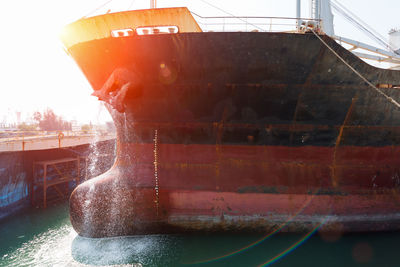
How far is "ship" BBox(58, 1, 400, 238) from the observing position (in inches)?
202

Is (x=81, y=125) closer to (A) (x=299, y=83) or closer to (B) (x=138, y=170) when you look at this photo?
(B) (x=138, y=170)

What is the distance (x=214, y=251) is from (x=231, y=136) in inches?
116

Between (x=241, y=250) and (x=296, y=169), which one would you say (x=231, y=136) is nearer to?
(x=296, y=169)

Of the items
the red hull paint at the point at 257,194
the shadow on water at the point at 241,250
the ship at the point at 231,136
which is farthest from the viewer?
the red hull paint at the point at 257,194

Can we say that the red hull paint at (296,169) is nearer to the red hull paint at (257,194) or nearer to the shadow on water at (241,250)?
the red hull paint at (257,194)

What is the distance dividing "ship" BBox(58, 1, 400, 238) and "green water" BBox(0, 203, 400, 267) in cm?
33

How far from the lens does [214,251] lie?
17.3 ft

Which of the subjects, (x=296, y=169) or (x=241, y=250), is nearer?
(x=241, y=250)

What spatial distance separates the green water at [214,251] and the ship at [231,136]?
0.33 m

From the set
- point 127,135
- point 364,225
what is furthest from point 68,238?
point 364,225

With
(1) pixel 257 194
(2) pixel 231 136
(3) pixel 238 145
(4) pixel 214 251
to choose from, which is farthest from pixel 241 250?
(2) pixel 231 136

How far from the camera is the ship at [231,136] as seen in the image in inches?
202

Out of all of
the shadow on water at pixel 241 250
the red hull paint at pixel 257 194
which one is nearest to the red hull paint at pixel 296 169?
the red hull paint at pixel 257 194

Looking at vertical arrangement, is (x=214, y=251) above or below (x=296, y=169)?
below
